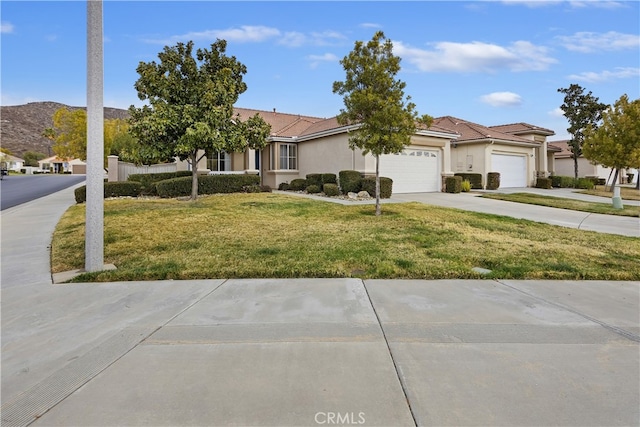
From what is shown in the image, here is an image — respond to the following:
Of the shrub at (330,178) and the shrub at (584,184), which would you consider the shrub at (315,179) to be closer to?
the shrub at (330,178)

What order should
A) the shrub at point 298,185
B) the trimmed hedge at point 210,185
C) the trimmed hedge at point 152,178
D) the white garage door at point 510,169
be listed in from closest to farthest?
the trimmed hedge at point 210,185
the trimmed hedge at point 152,178
the shrub at point 298,185
the white garage door at point 510,169

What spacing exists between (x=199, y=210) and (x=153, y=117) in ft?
13.9

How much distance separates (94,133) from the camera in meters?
5.95

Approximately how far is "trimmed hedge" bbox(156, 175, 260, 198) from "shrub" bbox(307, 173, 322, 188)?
2.92 m

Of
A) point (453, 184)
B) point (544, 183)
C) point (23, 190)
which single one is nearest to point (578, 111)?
point (544, 183)

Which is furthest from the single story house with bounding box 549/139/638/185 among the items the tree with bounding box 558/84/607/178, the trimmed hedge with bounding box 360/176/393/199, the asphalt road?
the asphalt road

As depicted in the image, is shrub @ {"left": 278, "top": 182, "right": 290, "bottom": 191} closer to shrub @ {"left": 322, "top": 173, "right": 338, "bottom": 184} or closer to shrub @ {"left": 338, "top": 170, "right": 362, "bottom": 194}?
shrub @ {"left": 322, "top": 173, "right": 338, "bottom": 184}

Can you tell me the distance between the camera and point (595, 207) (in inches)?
635

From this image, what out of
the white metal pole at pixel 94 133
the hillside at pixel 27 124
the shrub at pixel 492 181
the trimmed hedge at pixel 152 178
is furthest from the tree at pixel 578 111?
the hillside at pixel 27 124

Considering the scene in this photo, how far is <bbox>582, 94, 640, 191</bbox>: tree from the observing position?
21484mm

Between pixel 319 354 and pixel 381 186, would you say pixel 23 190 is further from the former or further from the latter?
pixel 319 354

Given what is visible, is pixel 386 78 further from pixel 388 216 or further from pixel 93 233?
pixel 93 233

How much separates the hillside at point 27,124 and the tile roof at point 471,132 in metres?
112

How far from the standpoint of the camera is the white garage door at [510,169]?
86.1 feet
